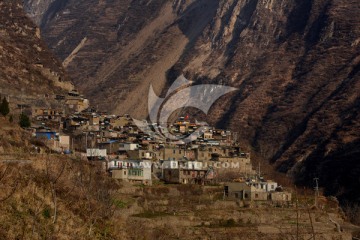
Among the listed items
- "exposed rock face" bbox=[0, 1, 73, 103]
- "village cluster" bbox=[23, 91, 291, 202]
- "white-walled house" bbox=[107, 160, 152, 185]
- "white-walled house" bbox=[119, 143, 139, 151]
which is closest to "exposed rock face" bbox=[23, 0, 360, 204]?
"village cluster" bbox=[23, 91, 291, 202]

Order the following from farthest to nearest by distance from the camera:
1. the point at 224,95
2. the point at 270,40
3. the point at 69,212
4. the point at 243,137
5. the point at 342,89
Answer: the point at 270,40
the point at 224,95
the point at 342,89
the point at 243,137
the point at 69,212

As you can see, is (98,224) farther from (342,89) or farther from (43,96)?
(342,89)

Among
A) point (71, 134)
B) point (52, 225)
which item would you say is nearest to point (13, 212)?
point (52, 225)

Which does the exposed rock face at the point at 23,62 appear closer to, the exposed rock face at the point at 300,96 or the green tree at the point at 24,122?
the green tree at the point at 24,122

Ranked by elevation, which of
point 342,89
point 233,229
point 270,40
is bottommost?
point 233,229

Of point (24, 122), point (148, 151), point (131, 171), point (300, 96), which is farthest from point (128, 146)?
point (300, 96)

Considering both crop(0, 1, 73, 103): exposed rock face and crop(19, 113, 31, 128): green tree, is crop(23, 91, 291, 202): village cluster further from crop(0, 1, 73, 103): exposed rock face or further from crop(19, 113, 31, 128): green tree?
crop(0, 1, 73, 103): exposed rock face
